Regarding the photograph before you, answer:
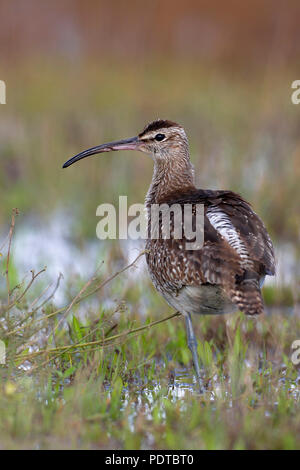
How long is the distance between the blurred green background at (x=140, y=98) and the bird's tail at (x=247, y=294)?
7.07 feet

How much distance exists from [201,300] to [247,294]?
49 cm

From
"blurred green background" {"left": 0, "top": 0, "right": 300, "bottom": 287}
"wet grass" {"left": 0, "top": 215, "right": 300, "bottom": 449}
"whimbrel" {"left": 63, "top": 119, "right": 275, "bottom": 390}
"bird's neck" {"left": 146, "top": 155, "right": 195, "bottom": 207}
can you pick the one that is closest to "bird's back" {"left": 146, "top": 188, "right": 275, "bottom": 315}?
"whimbrel" {"left": 63, "top": 119, "right": 275, "bottom": 390}

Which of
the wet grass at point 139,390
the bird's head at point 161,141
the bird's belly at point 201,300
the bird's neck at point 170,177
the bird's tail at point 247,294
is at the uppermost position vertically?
the bird's head at point 161,141

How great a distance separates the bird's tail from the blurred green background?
A: 2155 mm

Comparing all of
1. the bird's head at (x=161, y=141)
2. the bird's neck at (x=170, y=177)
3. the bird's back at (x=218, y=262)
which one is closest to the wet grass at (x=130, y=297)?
the bird's back at (x=218, y=262)

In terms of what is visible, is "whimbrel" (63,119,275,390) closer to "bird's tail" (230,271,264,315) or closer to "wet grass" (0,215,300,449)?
"bird's tail" (230,271,264,315)

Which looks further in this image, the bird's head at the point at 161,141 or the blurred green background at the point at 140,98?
the blurred green background at the point at 140,98

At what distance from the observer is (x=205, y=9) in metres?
15.4

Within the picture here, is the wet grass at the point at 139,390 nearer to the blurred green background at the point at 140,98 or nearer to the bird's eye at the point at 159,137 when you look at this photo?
the bird's eye at the point at 159,137

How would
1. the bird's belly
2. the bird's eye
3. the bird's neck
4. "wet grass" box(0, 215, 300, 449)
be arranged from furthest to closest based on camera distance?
the bird's eye → the bird's neck → the bird's belly → "wet grass" box(0, 215, 300, 449)

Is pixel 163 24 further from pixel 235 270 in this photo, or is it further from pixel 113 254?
pixel 235 270

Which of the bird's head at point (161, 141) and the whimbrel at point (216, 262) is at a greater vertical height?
the bird's head at point (161, 141)

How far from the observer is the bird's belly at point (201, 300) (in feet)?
15.1

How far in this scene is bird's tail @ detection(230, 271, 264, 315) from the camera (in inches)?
167
